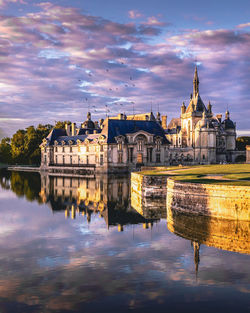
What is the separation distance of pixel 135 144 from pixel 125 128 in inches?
189

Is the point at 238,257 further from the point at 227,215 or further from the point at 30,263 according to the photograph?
the point at 30,263

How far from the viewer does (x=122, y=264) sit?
1808 cm

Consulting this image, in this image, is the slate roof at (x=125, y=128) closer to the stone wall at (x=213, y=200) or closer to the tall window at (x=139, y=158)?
the tall window at (x=139, y=158)

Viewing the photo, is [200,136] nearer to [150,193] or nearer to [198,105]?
[198,105]

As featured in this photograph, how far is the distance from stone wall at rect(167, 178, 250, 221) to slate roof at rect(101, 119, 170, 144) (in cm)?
5492

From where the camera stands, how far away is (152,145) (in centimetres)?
8912

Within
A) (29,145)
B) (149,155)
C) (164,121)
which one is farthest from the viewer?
(164,121)

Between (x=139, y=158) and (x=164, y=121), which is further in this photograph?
(x=164, y=121)

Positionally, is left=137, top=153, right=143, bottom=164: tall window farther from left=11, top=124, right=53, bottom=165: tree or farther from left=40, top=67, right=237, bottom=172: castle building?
left=11, top=124, right=53, bottom=165: tree

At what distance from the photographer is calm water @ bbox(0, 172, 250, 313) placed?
13.8 m

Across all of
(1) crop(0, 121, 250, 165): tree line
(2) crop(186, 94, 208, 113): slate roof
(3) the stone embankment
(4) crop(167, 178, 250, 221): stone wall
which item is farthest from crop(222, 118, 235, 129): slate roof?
(4) crop(167, 178, 250, 221): stone wall

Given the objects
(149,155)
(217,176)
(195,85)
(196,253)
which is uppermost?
(195,85)

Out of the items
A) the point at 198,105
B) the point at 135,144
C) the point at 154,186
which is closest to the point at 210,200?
the point at 154,186

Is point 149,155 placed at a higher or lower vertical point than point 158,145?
lower
